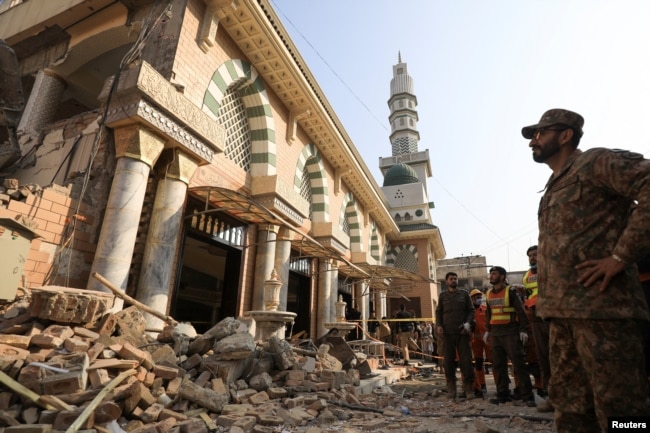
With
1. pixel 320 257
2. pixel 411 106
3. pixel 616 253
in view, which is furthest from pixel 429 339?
pixel 411 106

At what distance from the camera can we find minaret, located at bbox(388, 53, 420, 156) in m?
30.9

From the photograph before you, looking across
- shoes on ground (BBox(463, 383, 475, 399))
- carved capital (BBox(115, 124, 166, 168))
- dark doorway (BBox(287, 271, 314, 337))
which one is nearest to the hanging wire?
carved capital (BBox(115, 124, 166, 168))

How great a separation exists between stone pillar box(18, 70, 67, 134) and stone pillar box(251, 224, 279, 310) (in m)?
4.82

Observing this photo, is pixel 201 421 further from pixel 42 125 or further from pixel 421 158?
pixel 421 158

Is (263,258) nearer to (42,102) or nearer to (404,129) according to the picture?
(42,102)

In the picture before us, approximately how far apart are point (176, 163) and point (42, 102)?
4.63 meters

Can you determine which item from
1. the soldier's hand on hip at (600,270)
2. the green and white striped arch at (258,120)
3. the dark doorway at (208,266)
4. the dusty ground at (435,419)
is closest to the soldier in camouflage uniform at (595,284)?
the soldier's hand on hip at (600,270)

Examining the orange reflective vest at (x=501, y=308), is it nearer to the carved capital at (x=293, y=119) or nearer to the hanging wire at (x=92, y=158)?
the hanging wire at (x=92, y=158)

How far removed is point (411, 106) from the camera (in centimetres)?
3350

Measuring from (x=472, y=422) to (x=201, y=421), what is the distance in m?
2.50

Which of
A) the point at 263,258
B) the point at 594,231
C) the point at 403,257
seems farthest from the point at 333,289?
the point at 594,231

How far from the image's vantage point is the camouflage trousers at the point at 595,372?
4.91 ft

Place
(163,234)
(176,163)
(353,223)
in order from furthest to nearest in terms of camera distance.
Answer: (353,223)
(176,163)
(163,234)

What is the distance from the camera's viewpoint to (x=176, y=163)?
534cm
